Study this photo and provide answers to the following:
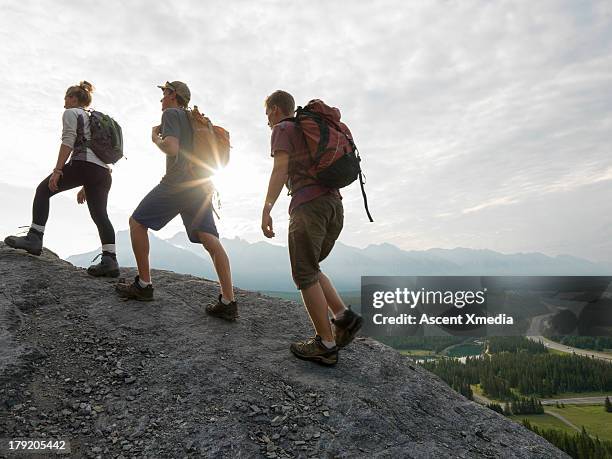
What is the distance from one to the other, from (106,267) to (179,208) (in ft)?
8.40

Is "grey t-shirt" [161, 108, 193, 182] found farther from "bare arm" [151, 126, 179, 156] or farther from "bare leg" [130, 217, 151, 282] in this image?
"bare leg" [130, 217, 151, 282]

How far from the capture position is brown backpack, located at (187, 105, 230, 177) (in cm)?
566

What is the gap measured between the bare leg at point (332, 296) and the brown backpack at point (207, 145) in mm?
2439

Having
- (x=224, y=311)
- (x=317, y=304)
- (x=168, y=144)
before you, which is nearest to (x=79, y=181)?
(x=168, y=144)

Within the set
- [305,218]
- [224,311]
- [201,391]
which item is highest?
[305,218]

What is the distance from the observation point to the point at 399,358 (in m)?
6.21

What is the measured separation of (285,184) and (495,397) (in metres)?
159

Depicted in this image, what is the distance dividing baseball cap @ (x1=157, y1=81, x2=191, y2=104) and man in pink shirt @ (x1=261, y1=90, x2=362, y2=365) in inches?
73.5

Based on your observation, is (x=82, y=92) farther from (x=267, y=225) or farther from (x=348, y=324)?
(x=348, y=324)

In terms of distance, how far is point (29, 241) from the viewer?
7.03 metres

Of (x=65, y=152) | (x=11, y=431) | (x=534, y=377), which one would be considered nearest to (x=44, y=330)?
(x=11, y=431)

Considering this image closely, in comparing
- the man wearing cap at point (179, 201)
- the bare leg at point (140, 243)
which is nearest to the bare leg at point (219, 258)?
the man wearing cap at point (179, 201)

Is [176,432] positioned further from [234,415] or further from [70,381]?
[70,381]

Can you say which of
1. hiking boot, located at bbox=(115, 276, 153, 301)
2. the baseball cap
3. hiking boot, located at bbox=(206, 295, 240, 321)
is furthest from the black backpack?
hiking boot, located at bbox=(206, 295, 240, 321)
